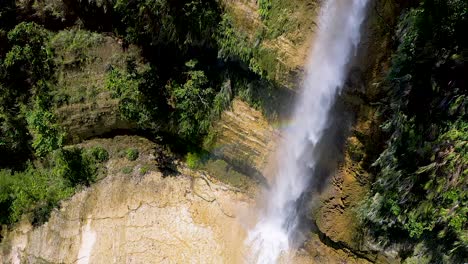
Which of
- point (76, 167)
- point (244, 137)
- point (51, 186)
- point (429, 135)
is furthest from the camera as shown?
point (51, 186)

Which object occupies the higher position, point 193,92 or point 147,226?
point 193,92

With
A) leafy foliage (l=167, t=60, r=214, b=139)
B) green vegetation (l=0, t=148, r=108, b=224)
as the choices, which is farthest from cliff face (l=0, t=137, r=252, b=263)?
leafy foliage (l=167, t=60, r=214, b=139)

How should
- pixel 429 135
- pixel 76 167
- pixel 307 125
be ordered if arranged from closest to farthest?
pixel 429 135 < pixel 307 125 < pixel 76 167

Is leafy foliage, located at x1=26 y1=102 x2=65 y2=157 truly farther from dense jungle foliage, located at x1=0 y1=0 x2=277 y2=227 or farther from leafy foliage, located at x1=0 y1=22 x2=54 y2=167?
leafy foliage, located at x1=0 y1=22 x2=54 y2=167

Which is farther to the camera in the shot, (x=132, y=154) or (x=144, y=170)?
(x=132, y=154)

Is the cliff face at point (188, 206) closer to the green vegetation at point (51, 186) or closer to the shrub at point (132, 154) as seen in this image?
the shrub at point (132, 154)

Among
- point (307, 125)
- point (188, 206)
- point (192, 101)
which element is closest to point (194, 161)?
point (188, 206)

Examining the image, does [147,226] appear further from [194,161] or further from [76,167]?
[76,167]
